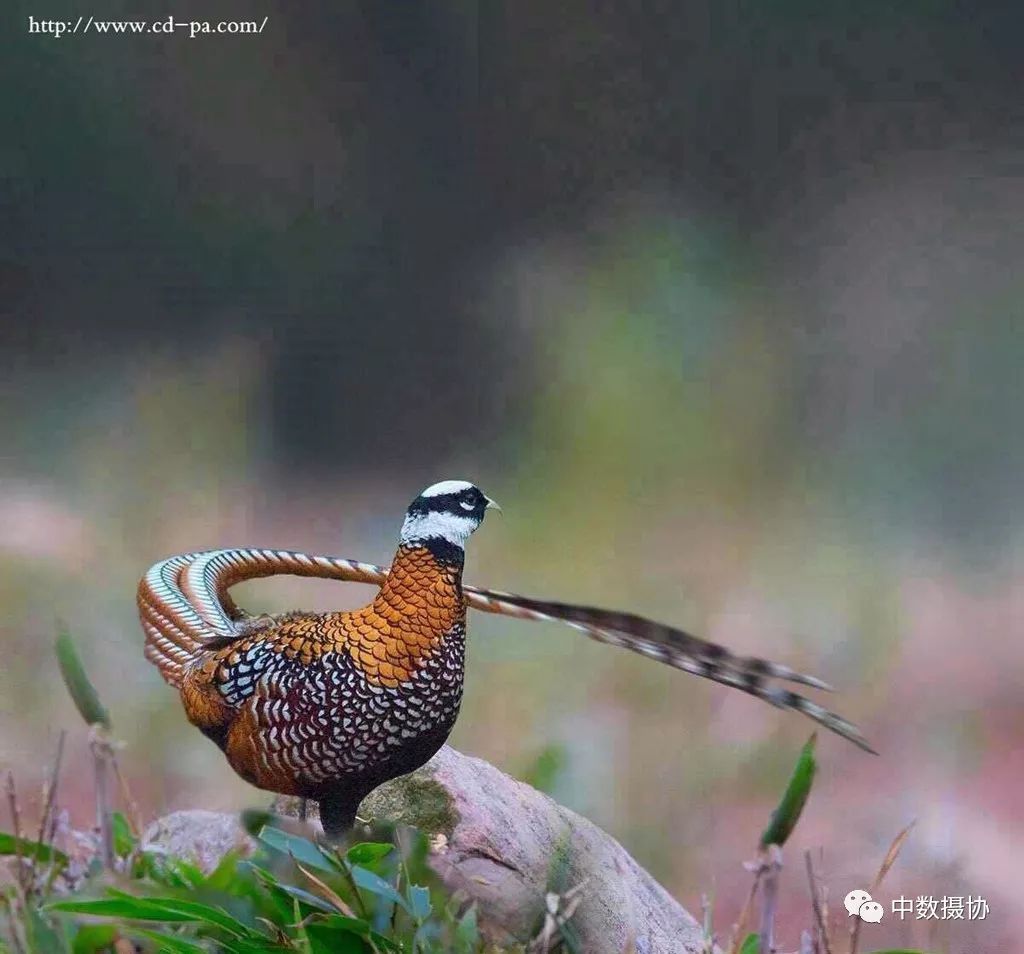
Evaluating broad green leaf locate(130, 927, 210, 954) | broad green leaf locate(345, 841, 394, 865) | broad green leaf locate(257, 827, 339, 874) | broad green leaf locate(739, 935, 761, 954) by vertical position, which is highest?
broad green leaf locate(257, 827, 339, 874)

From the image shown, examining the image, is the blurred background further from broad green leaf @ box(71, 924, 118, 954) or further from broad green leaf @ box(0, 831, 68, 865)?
broad green leaf @ box(71, 924, 118, 954)

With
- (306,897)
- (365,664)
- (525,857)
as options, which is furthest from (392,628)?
(306,897)

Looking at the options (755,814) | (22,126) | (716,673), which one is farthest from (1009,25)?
(22,126)

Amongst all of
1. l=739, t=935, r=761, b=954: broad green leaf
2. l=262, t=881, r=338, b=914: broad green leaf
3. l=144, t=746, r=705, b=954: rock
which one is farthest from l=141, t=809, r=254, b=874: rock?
l=739, t=935, r=761, b=954: broad green leaf

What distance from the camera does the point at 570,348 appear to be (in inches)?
89.3

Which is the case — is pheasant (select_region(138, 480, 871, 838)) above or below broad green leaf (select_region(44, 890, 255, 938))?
above

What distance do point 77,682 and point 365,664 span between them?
43 cm

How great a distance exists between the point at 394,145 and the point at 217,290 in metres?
0.41

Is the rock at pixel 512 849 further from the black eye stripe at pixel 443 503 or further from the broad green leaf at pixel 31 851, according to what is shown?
the black eye stripe at pixel 443 503

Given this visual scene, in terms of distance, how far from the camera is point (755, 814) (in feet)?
7.18

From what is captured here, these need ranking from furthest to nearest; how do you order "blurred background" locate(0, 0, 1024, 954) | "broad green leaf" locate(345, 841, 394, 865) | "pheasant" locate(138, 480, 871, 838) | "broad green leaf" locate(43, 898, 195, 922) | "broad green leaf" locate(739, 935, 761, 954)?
"blurred background" locate(0, 0, 1024, 954)
"pheasant" locate(138, 480, 871, 838)
"broad green leaf" locate(739, 935, 761, 954)
"broad green leaf" locate(345, 841, 394, 865)
"broad green leaf" locate(43, 898, 195, 922)

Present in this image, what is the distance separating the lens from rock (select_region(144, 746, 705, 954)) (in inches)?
75.9

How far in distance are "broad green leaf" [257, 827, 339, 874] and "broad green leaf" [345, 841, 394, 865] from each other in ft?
0.39

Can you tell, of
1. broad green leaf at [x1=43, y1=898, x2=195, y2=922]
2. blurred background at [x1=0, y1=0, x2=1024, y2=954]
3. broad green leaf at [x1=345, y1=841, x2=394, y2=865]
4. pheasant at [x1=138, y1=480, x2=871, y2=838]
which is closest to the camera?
broad green leaf at [x1=43, y1=898, x2=195, y2=922]
